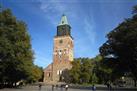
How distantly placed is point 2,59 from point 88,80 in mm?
50185

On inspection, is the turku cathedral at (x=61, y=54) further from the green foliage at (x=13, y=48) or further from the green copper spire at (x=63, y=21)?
the green foliage at (x=13, y=48)

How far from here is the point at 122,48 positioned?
4734 centimetres

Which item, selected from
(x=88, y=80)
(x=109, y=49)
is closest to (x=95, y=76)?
(x=88, y=80)

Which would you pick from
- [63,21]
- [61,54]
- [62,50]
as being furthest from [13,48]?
[63,21]

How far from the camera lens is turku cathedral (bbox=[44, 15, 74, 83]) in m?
100

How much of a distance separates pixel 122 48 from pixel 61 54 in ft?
185

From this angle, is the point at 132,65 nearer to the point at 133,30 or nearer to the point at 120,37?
the point at 120,37

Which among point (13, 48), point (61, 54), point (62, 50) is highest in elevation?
point (62, 50)

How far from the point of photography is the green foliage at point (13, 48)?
133 ft

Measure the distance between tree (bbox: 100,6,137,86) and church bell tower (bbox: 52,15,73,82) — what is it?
45668mm

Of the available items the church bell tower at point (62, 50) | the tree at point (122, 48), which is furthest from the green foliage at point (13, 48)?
the church bell tower at point (62, 50)

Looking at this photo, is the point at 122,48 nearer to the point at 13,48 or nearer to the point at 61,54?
the point at 13,48

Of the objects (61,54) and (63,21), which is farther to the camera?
(63,21)

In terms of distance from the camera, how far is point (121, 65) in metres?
51.7
